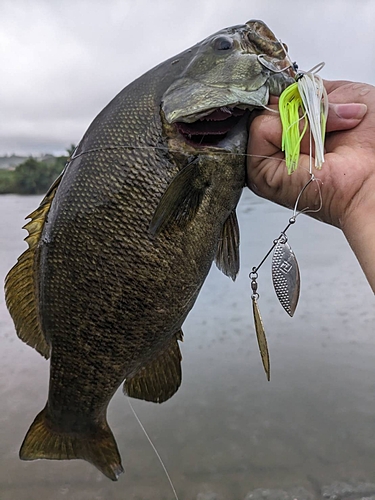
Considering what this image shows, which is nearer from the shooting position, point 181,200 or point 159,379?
point 181,200

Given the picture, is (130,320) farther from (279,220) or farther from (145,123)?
(279,220)

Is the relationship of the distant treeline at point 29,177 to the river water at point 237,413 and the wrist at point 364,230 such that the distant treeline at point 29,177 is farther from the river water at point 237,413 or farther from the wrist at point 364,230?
the wrist at point 364,230

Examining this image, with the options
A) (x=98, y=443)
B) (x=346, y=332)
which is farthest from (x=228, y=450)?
(x=346, y=332)

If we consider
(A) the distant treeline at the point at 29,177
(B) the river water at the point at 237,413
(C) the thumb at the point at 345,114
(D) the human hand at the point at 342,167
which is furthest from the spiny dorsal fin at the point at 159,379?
(A) the distant treeline at the point at 29,177

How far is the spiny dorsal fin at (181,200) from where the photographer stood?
124cm

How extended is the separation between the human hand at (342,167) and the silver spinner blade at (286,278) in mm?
193

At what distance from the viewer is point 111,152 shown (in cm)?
135

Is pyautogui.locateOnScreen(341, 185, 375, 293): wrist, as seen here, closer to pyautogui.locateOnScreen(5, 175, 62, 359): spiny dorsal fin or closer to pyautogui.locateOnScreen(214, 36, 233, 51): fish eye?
pyautogui.locateOnScreen(214, 36, 233, 51): fish eye

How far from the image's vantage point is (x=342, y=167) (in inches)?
48.8

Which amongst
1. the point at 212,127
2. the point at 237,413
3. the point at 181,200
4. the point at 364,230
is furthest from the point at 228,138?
the point at 237,413

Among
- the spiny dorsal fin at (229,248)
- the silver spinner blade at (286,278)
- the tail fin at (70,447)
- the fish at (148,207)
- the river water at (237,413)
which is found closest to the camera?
the silver spinner blade at (286,278)

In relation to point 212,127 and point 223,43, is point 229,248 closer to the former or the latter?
point 212,127

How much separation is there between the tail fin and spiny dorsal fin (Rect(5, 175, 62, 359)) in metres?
0.29

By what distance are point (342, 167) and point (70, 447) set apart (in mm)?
1290
